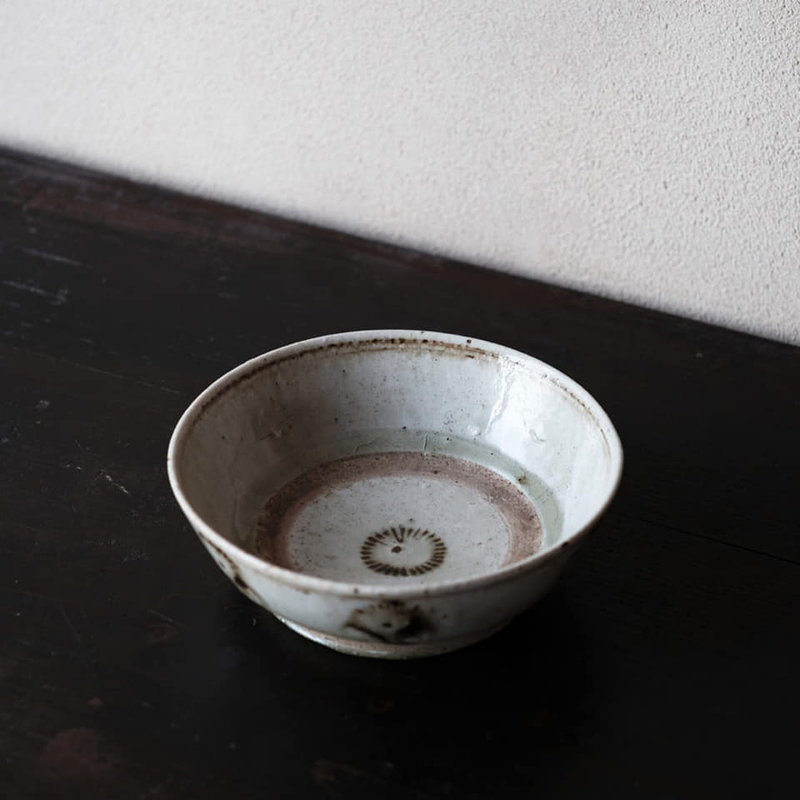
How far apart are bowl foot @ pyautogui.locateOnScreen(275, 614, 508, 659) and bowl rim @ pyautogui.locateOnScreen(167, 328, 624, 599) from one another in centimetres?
4

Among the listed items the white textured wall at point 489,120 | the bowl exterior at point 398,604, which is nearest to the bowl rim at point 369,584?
the bowl exterior at point 398,604

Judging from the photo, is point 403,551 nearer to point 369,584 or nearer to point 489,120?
point 369,584

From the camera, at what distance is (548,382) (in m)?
0.77

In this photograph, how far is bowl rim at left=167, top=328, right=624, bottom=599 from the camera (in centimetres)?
56

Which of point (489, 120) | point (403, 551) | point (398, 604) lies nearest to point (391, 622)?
point (398, 604)

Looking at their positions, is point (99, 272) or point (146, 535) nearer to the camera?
point (146, 535)

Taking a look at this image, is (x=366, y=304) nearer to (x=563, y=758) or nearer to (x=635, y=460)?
(x=635, y=460)

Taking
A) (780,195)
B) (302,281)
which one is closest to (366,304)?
(302,281)

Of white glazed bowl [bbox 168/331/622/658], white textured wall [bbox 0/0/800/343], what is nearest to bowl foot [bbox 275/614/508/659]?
white glazed bowl [bbox 168/331/622/658]

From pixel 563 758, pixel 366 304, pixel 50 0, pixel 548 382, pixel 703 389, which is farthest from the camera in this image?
pixel 50 0

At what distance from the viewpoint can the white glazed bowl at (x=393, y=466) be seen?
68 cm

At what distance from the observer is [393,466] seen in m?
0.81

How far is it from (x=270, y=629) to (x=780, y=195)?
2.19ft

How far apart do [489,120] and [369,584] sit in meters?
0.60
